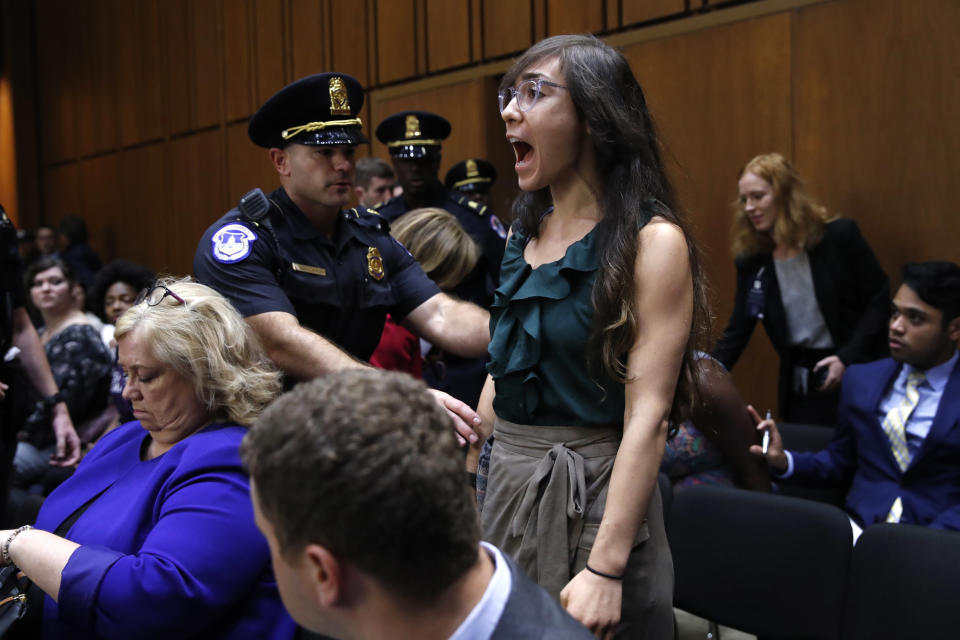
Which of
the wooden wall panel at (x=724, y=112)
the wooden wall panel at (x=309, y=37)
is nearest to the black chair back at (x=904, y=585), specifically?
the wooden wall panel at (x=724, y=112)

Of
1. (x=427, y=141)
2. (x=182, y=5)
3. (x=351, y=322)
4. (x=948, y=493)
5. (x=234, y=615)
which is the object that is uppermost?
(x=182, y=5)

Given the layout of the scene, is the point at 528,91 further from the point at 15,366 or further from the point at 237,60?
the point at 237,60

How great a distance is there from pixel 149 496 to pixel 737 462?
1742mm

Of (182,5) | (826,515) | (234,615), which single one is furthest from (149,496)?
(182,5)

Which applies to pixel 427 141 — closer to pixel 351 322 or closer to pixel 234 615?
pixel 351 322

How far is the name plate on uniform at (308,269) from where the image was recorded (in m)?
2.17

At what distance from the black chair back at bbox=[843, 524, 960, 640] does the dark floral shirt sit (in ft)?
9.82

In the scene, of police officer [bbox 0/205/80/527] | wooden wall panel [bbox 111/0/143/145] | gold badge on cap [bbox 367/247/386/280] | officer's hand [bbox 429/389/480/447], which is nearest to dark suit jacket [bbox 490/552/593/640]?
officer's hand [bbox 429/389/480/447]

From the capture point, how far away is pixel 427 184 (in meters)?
4.05

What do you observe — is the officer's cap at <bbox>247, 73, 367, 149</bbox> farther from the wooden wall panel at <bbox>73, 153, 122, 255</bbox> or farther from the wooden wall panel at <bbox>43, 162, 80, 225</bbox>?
the wooden wall panel at <bbox>43, 162, 80, 225</bbox>

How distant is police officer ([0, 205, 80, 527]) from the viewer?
106 inches

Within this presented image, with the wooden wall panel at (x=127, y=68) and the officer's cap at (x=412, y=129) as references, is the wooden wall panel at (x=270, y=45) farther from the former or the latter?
the officer's cap at (x=412, y=129)

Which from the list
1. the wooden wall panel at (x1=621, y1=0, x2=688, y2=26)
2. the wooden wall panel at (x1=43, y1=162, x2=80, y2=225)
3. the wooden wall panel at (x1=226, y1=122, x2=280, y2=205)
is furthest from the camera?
the wooden wall panel at (x1=43, y1=162, x2=80, y2=225)

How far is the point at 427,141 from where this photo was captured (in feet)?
13.9
